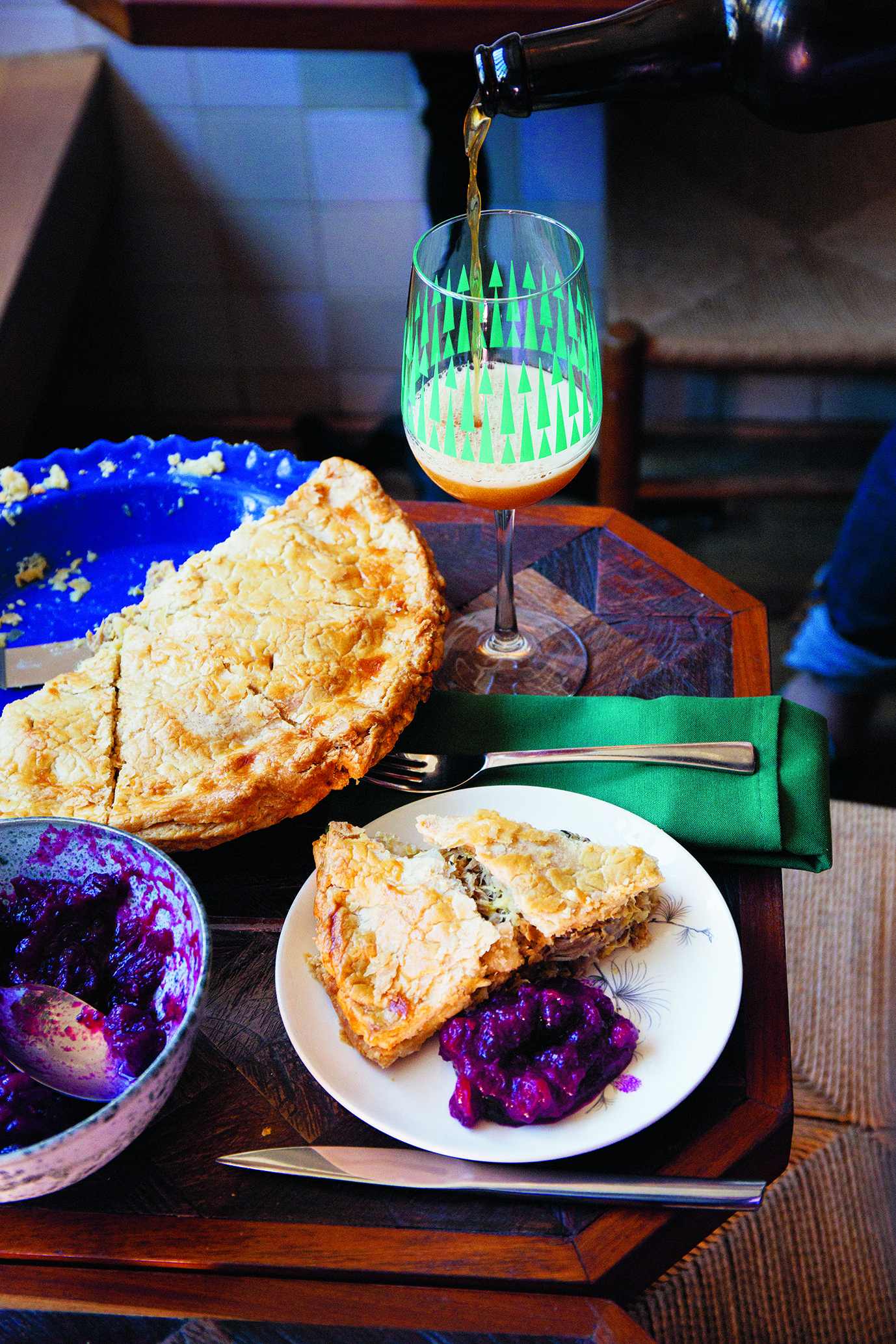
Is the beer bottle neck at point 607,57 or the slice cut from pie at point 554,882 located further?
the beer bottle neck at point 607,57

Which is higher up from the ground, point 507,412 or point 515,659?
point 507,412

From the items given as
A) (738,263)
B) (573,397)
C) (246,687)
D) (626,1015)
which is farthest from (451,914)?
(738,263)

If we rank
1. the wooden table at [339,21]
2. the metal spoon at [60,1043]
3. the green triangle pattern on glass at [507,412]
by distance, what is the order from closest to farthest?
the metal spoon at [60,1043] < the green triangle pattern on glass at [507,412] < the wooden table at [339,21]

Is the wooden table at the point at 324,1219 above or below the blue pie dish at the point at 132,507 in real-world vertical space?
below

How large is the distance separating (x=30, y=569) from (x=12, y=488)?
5.3 inches

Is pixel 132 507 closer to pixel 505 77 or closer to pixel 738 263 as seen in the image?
pixel 505 77

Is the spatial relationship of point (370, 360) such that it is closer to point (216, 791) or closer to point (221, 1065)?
point (216, 791)

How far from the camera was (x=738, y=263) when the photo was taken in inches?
97.3

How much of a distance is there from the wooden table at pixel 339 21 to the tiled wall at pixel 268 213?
23.8 inches

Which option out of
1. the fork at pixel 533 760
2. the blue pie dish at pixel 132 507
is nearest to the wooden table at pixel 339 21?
the blue pie dish at pixel 132 507

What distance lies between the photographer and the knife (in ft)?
2.94

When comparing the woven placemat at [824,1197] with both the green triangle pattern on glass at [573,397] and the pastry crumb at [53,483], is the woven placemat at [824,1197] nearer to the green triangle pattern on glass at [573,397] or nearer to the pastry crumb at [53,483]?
the green triangle pattern on glass at [573,397]

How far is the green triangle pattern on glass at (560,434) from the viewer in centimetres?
123

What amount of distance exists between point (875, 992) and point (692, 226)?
180 centimetres
